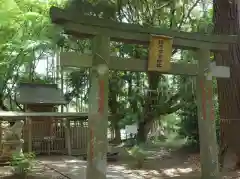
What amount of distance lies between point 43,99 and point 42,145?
2802mm

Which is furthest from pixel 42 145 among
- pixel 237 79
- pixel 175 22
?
pixel 237 79

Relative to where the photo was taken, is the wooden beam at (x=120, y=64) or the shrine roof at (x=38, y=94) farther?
the shrine roof at (x=38, y=94)

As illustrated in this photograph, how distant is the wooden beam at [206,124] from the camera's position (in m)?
7.38

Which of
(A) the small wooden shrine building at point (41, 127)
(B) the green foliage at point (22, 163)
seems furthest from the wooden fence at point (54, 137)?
(B) the green foliage at point (22, 163)

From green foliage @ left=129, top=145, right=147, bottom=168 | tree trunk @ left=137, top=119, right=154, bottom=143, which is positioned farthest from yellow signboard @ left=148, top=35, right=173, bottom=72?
tree trunk @ left=137, top=119, right=154, bottom=143

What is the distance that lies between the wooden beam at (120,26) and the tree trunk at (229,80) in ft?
5.39

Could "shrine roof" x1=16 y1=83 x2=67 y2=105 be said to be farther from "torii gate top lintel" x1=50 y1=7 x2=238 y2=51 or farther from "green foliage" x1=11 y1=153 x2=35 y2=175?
"torii gate top lintel" x1=50 y1=7 x2=238 y2=51

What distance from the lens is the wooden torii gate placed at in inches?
240

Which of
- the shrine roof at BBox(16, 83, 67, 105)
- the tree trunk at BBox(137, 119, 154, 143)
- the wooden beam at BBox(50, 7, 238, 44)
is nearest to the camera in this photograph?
the wooden beam at BBox(50, 7, 238, 44)

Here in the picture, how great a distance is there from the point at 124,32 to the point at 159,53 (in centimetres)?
99

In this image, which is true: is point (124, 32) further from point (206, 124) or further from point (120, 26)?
point (206, 124)

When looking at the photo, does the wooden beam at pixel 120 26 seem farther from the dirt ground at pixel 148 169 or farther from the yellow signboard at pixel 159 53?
the dirt ground at pixel 148 169

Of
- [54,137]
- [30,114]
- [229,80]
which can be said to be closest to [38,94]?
[54,137]

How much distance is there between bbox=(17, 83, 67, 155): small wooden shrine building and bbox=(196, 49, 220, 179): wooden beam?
900cm
